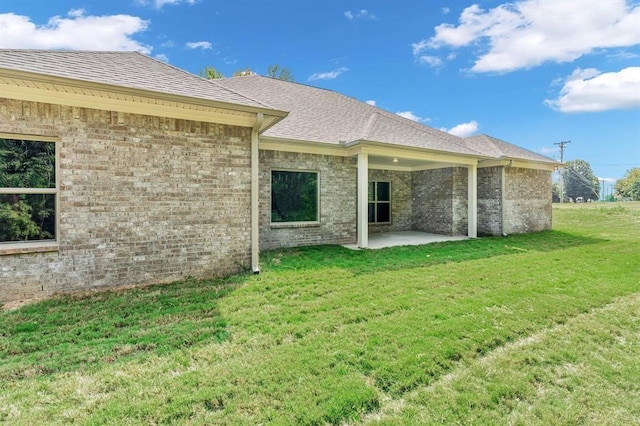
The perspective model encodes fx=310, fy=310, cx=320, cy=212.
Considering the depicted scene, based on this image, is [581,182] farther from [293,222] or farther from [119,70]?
[119,70]

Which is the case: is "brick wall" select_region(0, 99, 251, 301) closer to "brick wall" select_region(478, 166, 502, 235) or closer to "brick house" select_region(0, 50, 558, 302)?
"brick house" select_region(0, 50, 558, 302)

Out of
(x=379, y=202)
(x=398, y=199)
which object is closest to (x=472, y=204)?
(x=398, y=199)

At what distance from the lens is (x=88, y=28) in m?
10.9

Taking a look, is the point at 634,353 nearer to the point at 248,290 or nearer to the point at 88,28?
the point at 248,290

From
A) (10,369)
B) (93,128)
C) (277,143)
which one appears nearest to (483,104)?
(277,143)

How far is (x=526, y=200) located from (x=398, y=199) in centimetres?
536

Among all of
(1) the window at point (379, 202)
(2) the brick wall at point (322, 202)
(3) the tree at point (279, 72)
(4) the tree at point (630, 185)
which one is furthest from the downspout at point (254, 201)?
(4) the tree at point (630, 185)

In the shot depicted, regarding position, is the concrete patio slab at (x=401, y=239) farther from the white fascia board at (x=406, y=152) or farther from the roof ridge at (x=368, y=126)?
the roof ridge at (x=368, y=126)

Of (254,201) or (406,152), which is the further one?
(406,152)

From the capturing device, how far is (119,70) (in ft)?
18.2

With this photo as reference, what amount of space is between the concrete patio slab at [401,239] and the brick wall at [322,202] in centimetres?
77

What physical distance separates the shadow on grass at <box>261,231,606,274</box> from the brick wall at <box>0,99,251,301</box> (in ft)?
5.28

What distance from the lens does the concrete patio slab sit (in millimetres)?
10039

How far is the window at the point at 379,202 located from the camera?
43.1 ft
